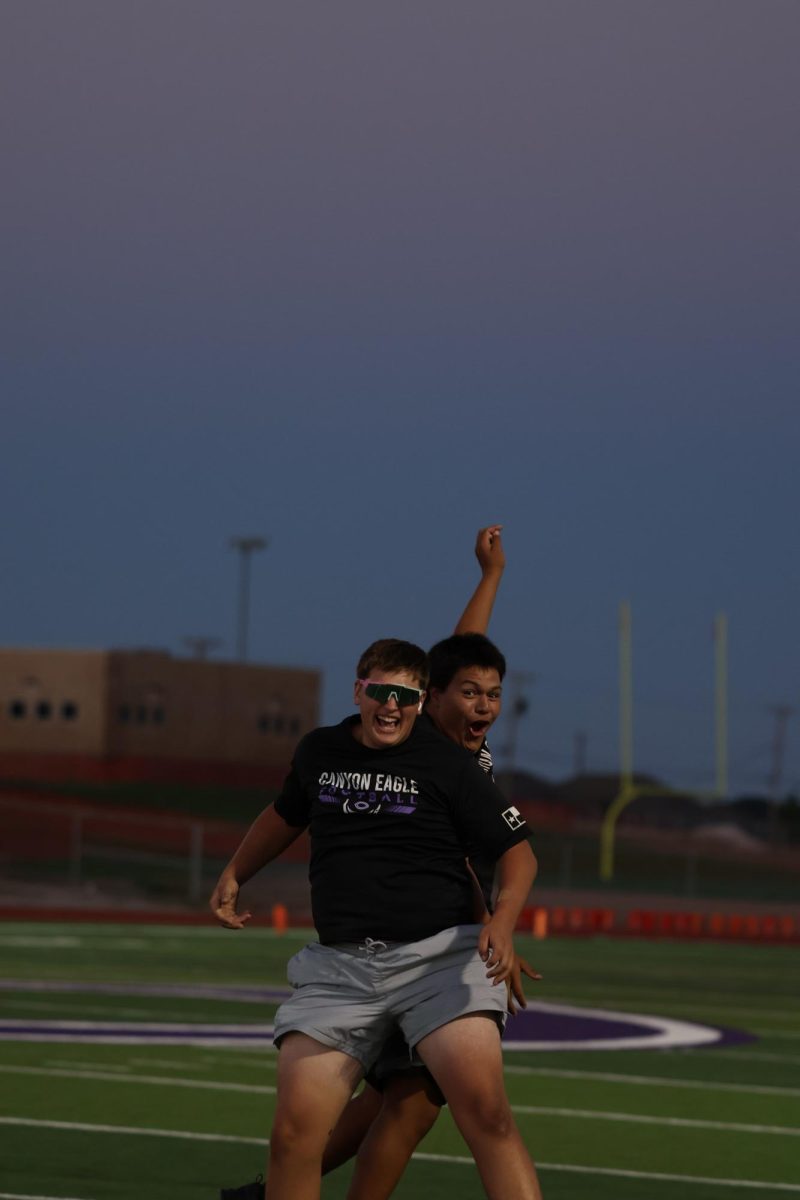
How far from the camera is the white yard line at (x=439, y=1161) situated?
10.7 metres

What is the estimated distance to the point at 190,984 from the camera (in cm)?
2352

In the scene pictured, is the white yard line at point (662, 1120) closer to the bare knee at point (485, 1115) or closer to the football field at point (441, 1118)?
the football field at point (441, 1118)

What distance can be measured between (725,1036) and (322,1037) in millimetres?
12126

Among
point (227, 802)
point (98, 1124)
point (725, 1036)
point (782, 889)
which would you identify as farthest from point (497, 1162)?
point (227, 802)

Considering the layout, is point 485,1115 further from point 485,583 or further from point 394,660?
point 485,583

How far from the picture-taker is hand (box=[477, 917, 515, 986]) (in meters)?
7.41

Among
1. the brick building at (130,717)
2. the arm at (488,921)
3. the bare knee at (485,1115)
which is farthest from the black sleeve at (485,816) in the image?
the brick building at (130,717)

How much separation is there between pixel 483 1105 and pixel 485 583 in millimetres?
2496

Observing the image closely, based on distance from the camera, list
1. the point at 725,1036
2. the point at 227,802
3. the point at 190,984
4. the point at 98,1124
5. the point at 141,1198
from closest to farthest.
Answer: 1. the point at 141,1198
2. the point at 98,1124
3. the point at 725,1036
4. the point at 190,984
5. the point at 227,802

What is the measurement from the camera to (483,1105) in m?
7.49

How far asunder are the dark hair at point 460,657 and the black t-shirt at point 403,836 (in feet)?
1.73

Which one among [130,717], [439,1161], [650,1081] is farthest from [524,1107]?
[130,717]

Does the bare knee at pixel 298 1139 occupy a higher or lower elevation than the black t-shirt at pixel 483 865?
lower

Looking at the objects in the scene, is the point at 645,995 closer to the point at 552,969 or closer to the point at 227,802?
the point at 552,969
